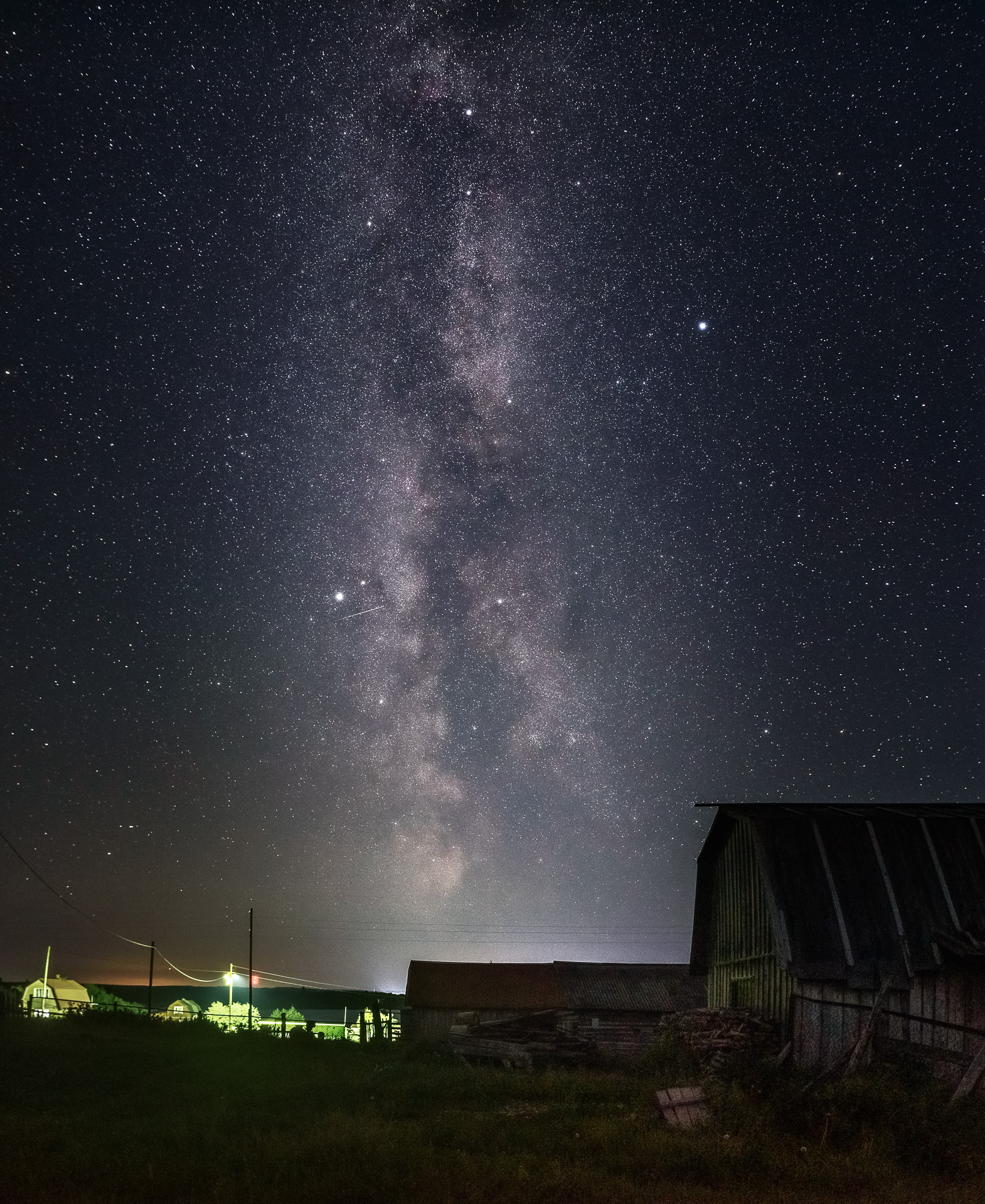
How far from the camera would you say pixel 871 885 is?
1783 centimetres

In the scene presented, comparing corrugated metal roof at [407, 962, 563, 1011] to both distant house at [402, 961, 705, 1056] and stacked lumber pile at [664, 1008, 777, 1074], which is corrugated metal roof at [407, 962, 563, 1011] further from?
stacked lumber pile at [664, 1008, 777, 1074]

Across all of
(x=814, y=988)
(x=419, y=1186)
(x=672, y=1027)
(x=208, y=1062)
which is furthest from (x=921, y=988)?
(x=208, y=1062)

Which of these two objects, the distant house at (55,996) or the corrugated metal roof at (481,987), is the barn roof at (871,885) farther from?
the distant house at (55,996)

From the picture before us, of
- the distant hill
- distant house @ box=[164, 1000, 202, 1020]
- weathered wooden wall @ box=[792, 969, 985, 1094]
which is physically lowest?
the distant hill

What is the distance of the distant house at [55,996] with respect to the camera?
53.7 m

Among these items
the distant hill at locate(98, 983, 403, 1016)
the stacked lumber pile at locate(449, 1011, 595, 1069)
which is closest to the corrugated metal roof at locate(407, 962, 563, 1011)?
the stacked lumber pile at locate(449, 1011, 595, 1069)

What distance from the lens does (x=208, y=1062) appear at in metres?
25.0

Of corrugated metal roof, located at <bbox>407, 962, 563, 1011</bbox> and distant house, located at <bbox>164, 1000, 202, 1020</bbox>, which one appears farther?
distant house, located at <bbox>164, 1000, 202, 1020</bbox>

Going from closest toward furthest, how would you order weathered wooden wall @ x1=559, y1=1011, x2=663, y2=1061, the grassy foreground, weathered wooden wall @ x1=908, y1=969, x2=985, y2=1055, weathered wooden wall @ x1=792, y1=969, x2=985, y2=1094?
the grassy foreground
weathered wooden wall @ x1=792, y1=969, x2=985, y2=1094
weathered wooden wall @ x1=908, y1=969, x2=985, y2=1055
weathered wooden wall @ x1=559, y1=1011, x2=663, y2=1061

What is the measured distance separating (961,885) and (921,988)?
2.32 metres

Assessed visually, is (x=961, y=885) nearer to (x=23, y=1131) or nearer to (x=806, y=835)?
(x=806, y=835)

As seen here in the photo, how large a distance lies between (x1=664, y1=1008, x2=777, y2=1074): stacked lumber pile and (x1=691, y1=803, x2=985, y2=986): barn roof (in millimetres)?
2301

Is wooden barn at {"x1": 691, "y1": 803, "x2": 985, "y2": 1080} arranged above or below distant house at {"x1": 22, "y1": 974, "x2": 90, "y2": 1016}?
above

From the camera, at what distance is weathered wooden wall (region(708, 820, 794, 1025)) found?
19.7 metres
